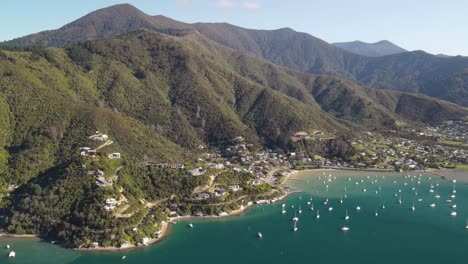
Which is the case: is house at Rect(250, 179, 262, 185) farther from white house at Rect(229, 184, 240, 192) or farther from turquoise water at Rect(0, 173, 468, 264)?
turquoise water at Rect(0, 173, 468, 264)

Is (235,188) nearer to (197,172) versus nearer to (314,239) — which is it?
(197,172)

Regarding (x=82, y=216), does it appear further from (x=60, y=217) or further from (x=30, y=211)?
(x=30, y=211)

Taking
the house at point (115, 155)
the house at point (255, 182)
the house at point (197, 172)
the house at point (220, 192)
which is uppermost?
the house at point (115, 155)

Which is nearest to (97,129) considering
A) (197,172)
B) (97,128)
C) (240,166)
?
(97,128)

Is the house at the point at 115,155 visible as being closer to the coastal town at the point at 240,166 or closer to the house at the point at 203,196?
the coastal town at the point at 240,166

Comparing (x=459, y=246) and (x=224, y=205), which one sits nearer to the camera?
(x=459, y=246)

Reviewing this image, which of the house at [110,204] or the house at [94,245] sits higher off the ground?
the house at [110,204]

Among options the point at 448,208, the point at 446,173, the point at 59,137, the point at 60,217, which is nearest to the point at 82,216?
the point at 60,217

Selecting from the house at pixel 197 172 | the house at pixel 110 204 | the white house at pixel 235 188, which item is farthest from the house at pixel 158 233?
the white house at pixel 235 188

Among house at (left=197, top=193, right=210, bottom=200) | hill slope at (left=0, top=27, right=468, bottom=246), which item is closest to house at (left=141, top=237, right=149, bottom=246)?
hill slope at (left=0, top=27, right=468, bottom=246)
